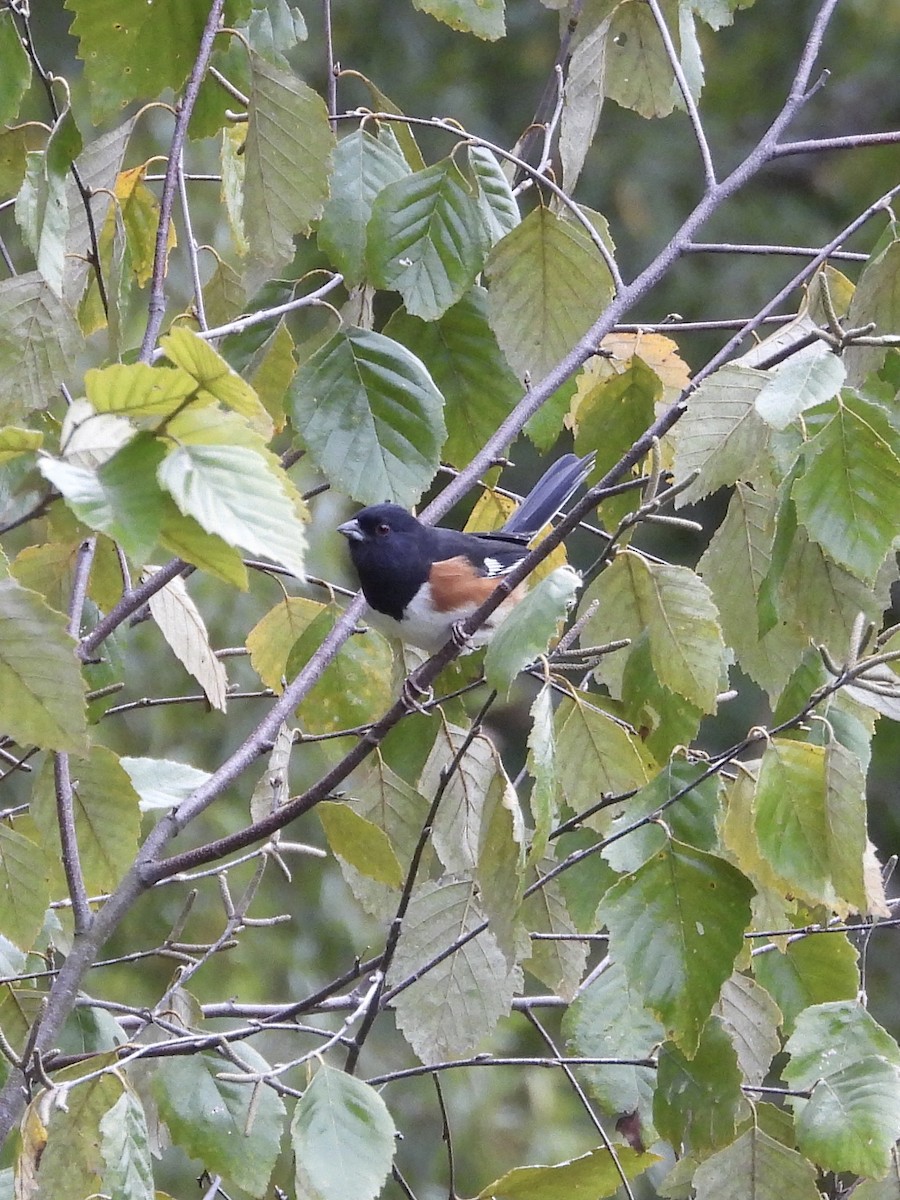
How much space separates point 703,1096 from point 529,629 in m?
0.49

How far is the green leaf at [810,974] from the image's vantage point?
141cm

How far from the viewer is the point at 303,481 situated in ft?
12.0

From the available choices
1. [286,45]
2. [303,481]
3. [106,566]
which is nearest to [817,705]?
[106,566]

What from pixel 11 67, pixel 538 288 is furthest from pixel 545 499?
pixel 11 67

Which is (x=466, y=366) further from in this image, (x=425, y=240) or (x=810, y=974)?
(x=810, y=974)

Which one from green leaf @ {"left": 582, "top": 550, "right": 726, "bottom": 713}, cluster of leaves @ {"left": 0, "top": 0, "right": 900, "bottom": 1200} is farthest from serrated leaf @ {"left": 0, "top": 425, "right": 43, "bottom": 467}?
green leaf @ {"left": 582, "top": 550, "right": 726, "bottom": 713}

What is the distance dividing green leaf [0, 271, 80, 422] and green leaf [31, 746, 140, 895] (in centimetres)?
34

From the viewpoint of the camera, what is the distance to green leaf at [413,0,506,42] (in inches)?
65.5

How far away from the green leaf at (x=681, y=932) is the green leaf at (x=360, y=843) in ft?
0.94

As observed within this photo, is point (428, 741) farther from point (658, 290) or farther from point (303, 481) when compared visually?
point (658, 290)

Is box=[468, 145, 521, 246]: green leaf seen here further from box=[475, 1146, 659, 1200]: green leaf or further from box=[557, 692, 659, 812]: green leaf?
box=[475, 1146, 659, 1200]: green leaf

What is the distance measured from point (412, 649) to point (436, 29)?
4.32 meters

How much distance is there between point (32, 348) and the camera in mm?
1378

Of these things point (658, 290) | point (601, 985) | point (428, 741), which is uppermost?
point (428, 741)
